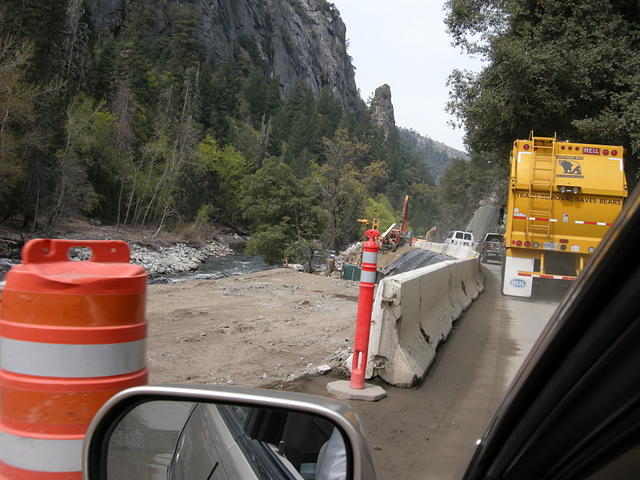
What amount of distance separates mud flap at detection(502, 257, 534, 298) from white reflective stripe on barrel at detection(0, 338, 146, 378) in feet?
45.6

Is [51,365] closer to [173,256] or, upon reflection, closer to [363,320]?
[363,320]

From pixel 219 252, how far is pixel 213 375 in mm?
56773

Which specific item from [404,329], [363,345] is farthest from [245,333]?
[363,345]

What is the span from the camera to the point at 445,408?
5.93 metres

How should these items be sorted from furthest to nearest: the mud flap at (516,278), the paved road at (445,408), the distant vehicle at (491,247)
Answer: the distant vehicle at (491,247)
the mud flap at (516,278)
the paved road at (445,408)

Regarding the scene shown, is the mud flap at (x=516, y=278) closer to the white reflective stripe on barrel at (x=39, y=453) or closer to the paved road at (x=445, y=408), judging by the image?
the paved road at (x=445, y=408)

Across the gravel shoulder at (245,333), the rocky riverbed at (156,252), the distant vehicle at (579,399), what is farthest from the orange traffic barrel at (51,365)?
the rocky riverbed at (156,252)

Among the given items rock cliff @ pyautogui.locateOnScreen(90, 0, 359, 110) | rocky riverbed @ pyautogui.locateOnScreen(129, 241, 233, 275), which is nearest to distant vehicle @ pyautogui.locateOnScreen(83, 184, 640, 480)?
rocky riverbed @ pyautogui.locateOnScreen(129, 241, 233, 275)

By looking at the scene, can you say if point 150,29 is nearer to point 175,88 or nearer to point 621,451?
point 175,88

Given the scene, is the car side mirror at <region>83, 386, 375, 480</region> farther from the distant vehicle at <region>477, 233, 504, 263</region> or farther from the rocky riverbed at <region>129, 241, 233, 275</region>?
the distant vehicle at <region>477, 233, 504, 263</region>

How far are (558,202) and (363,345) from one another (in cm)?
1034

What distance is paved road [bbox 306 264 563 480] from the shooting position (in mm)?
4621

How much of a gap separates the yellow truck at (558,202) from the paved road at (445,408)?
5042 mm

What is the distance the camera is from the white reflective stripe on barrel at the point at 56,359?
2459 mm
